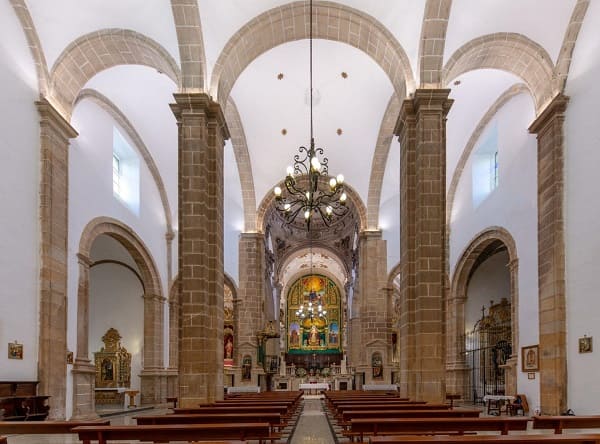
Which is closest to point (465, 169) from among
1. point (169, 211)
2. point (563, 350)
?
point (563, 350)

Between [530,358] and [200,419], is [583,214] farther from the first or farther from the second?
[200,419]

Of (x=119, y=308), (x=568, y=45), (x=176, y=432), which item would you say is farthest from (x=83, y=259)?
(x=568, y=45)

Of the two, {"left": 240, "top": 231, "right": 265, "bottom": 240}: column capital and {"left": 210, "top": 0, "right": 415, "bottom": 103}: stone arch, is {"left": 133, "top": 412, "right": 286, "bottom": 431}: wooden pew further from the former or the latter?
{"left": 240, "top": 231, "right": 265, "bottom": 240}: column capital

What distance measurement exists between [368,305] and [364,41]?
11495 mm

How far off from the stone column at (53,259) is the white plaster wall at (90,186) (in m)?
1.12

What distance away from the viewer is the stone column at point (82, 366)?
44.7 ft

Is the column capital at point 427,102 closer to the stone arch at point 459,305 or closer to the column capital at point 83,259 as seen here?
the stone arch at point 459,305

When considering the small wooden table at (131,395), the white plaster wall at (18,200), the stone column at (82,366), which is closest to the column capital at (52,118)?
the white plaster wall at (18,200)

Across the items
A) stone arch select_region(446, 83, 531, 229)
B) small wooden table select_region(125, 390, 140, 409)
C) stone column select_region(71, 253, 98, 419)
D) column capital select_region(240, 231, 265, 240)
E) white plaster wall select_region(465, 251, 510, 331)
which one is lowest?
small wooden table select_region(125, 390, 140, 409)

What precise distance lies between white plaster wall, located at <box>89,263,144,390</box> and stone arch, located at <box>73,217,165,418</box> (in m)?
0.50

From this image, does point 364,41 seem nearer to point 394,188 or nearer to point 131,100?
point 131,100

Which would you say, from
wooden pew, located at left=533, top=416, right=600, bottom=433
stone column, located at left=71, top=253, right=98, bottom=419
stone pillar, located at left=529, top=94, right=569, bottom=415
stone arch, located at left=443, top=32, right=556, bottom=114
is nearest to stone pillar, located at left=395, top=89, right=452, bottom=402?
stone arch, located at left=443, top=32, right=556, bottom=114

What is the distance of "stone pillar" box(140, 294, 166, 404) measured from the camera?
64.4 feet

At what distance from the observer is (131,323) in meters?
20.2
